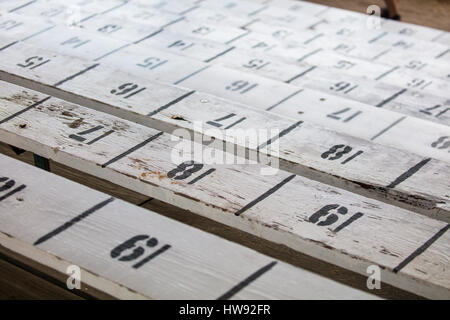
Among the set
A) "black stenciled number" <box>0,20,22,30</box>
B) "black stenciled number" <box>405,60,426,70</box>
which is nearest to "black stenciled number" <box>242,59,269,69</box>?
"black stenciled number" <box>405,60,426,70</box>

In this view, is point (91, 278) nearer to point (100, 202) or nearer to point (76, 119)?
point (100, 202)

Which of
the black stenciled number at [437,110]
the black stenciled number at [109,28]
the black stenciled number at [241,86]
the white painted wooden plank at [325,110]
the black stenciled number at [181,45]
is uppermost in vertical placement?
the black stenciled number at [241,86]

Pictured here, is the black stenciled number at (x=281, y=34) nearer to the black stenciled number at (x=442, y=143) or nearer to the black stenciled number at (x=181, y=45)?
the black stenciled number at (x=181, y=45)

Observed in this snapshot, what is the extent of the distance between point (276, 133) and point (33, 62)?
1167 mm

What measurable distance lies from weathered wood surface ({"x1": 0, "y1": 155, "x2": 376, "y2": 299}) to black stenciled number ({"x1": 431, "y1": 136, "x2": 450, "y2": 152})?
1219mm

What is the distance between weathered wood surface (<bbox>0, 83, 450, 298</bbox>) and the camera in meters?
1.80

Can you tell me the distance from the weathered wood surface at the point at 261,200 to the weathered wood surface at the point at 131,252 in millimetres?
158

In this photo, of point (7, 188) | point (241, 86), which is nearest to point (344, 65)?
point (241, 86)

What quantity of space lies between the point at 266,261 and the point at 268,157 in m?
0.66

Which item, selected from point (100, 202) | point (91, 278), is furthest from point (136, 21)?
point (91, 278)

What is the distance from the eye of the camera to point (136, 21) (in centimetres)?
498

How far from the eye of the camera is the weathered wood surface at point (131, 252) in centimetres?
163

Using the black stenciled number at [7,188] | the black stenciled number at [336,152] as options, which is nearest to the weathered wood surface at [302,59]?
the black stenciled number at [336,152]

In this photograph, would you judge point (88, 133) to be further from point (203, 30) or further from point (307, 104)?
point (203, 30)
